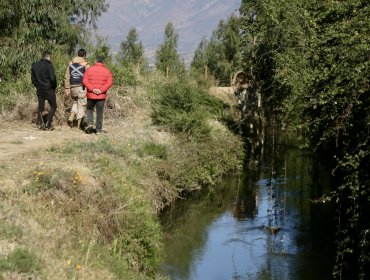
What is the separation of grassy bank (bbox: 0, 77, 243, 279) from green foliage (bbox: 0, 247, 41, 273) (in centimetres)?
1

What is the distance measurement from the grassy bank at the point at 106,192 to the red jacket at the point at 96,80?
116cm

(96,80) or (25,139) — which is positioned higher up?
(96,80)

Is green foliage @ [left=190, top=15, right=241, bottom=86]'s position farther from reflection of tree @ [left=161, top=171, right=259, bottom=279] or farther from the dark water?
the dark water

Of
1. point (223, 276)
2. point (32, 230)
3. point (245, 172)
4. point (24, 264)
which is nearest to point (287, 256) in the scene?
point (223, 276)

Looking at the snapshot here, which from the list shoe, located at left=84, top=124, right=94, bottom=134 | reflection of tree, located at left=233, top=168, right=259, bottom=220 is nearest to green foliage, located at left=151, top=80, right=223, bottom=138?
reflection of tree, located at left=233, top=168, right=259, bottom=220

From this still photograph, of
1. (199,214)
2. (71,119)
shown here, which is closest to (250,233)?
(199,214)

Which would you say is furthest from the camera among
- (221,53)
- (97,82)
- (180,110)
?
(221,53)

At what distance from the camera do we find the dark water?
11.3 m

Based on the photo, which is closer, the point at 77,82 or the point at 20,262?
the point at 20,262

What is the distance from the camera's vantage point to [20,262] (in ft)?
21.5

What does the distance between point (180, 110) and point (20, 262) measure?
12278 mm

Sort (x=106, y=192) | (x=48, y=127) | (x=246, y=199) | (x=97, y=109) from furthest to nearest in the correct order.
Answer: (x=246, y=199), (x=48, y=127), (x=97, y=109), (x=106, y=192)

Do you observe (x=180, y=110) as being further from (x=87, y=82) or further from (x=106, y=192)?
(x=106, y=192)

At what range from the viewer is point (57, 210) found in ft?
29.7
